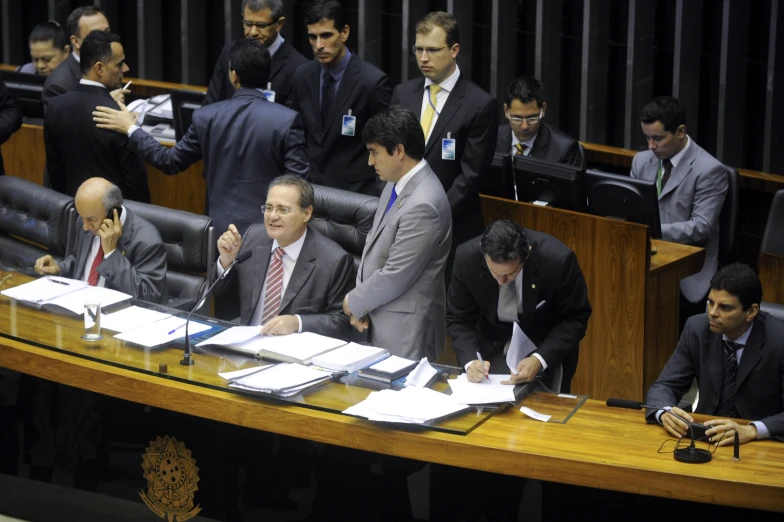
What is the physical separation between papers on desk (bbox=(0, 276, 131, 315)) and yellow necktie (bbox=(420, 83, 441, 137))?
4.73 feet

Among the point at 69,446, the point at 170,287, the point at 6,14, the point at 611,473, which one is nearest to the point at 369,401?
the point at 611,473

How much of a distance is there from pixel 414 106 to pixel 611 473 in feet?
7.41

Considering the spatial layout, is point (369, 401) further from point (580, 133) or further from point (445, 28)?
point (580, 133)

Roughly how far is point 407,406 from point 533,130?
236 centimetres

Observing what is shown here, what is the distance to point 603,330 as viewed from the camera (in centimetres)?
440

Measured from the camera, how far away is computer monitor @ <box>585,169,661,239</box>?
170 inches

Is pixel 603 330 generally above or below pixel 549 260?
below

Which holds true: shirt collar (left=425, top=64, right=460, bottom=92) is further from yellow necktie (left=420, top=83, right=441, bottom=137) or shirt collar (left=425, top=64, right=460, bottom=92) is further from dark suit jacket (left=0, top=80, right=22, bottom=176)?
dark suit jacket (left=0, top=80, right=22, bottom=176)

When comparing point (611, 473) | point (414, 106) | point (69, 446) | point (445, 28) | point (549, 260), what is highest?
point (445, 28)

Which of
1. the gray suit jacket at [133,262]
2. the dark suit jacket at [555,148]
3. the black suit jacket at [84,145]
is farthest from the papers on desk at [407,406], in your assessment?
the black suit jacket at [84,145]

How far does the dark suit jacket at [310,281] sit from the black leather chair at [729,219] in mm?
1886

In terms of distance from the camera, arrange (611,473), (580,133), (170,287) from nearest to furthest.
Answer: (611,473) → (170,287) → (580,133)

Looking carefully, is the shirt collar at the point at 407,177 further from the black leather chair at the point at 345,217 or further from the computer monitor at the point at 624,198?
the computer monitor at the point at 624,198

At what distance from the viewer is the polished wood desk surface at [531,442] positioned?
264cm
